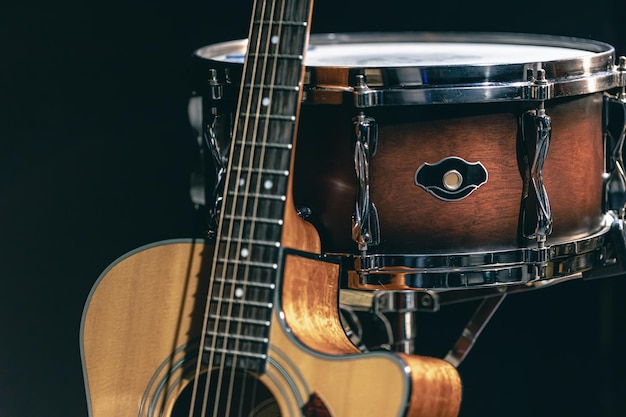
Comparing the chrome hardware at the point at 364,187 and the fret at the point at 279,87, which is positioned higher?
the fret at the point at 279,87

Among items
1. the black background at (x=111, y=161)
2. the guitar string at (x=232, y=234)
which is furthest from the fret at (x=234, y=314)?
the black background at (x=111, y=161)

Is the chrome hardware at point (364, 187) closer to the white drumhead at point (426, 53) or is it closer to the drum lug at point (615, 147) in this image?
the white drumhead at point (426, 53)

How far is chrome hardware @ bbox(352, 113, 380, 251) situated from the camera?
47.2 inches

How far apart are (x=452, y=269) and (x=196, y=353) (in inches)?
13.8

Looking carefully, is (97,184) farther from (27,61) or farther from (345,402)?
(345,402)

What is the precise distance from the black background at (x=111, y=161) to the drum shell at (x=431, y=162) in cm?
55

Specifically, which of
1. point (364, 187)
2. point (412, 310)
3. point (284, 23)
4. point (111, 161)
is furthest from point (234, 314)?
point (111, 161)

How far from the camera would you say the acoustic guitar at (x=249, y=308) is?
1070 millimetres

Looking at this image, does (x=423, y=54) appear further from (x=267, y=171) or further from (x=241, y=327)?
(x=241, y=327)

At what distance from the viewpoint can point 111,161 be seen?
1.75 meters

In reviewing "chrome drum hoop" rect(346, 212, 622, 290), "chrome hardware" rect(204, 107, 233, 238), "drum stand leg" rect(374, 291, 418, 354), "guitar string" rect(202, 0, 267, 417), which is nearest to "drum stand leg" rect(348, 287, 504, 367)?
"drum stand leg" rect(374, 291, 418, 354)

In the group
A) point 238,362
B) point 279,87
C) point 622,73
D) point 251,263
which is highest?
point 622,73

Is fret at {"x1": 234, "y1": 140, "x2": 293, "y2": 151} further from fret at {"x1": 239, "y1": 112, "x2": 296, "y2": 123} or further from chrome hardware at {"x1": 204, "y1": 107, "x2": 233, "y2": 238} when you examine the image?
chrome hardware at {"x1": 204, "y1": 107, "x2": 233, "y2": 238}

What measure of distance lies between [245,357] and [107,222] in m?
0.76
